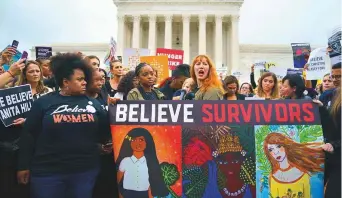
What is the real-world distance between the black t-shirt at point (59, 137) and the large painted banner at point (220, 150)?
1.99 ft

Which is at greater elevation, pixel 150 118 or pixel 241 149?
pixel 150 118

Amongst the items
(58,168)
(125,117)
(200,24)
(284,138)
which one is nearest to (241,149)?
(284,138)

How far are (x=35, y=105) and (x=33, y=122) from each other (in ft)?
0.68

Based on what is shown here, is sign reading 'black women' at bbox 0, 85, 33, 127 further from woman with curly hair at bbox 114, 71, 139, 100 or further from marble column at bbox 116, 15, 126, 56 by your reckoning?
marble column at bbox 116, 15, 126, 56

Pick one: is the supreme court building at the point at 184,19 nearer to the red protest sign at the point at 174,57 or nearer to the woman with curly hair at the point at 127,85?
the red protest sign at the point at 174,57

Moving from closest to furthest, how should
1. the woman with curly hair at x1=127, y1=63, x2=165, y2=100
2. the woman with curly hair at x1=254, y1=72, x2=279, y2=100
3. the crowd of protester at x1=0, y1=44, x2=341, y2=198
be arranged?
the crowd of protester at x1=0, y1=44, x2=341, y2=198 → the woman with curly hair at x1=127, y1=63, x2=165, y2=100 → the woman with curly hair at x1=254, y1=72, x2=279, y2=100

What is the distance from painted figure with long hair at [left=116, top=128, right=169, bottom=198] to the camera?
14.5ft

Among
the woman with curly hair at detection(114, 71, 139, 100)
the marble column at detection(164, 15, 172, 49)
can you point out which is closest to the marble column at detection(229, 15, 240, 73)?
the marble column at detection(164, 15, 172, 49)

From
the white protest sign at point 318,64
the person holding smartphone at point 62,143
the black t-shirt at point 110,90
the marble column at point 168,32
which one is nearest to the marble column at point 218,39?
the marble column at point 168,32

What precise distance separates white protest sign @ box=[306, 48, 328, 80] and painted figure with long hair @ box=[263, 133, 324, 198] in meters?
4.53

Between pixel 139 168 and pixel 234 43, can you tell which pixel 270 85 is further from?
pixel 234 43

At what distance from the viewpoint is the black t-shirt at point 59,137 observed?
3879mm

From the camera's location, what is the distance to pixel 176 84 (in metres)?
7.66

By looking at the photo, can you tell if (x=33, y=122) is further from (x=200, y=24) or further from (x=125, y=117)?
(x=200, y=24)
